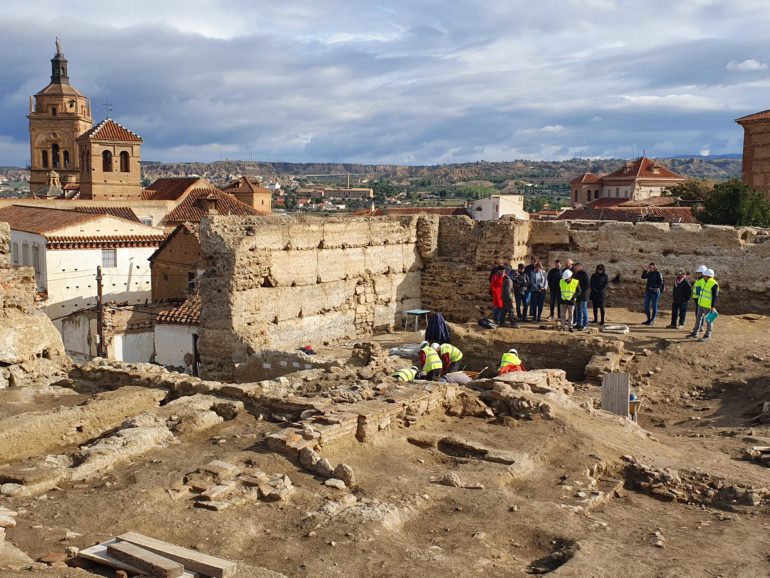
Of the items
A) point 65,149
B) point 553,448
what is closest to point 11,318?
point 553,448

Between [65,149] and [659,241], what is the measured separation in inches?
2421

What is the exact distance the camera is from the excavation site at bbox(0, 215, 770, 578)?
6012 mm

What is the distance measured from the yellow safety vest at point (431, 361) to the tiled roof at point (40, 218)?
78.5ft

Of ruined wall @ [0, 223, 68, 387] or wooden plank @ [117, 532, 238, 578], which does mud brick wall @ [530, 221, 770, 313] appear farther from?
wooden plank @ [117, 532, 238, 578]

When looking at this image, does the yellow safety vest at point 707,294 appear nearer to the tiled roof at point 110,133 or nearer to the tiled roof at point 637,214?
the tiled roof at point 637,214

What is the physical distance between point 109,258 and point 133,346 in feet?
25.1

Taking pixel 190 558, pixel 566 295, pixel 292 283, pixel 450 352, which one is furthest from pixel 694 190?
pixel 190 558

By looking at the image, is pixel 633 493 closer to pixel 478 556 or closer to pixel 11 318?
pixel 478 556

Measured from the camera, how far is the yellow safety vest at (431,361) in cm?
1210

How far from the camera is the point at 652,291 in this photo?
50.6 ft

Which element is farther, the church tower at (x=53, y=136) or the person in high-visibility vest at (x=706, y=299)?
the church tower at (x=53, y=136)

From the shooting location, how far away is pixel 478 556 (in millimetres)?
6012

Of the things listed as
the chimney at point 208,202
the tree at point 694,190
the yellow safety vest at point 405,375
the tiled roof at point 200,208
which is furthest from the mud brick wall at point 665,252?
the tree at point 694,190

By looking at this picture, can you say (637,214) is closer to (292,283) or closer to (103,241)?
(103,241)
